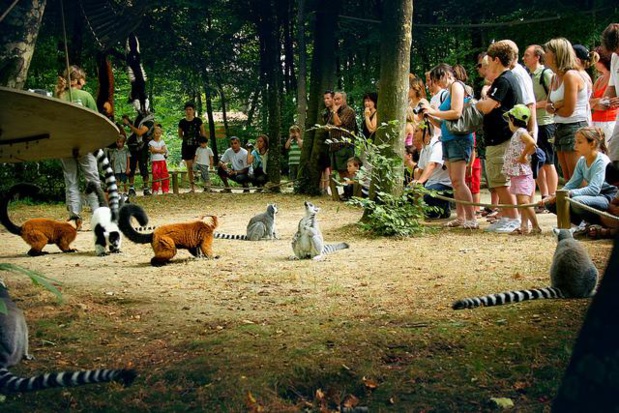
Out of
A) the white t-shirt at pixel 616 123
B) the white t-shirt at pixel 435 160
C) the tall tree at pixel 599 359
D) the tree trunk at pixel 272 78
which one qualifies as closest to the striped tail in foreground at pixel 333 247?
the white t-shirt at pixel 435 160

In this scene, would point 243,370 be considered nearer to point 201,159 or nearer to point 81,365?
point 81,365

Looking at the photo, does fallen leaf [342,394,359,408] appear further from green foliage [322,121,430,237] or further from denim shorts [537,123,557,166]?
denim shorts [537,123,557,166]

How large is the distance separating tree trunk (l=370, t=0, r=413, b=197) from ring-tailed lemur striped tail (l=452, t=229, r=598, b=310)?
404 centimetres

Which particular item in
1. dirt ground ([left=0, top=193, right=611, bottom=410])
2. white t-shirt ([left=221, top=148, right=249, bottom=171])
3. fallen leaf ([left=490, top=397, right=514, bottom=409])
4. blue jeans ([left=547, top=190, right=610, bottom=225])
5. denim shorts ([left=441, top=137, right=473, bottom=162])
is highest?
denim shorts ([left=441, top=137, right=473, bottom=162])

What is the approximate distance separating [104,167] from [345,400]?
6150 mm

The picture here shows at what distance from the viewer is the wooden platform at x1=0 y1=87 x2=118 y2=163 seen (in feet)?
12.7

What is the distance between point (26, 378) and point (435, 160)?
740 centimetres

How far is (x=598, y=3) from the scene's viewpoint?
523 inches

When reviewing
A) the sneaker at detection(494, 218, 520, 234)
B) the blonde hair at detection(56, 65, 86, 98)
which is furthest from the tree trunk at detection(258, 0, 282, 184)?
the sneaker at detection(494, 218, 520, 234)

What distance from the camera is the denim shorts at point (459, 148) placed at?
887cm

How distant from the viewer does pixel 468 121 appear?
28.6 feet

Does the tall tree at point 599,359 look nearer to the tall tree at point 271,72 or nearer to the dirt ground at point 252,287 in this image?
the dirt ground at point 252,287

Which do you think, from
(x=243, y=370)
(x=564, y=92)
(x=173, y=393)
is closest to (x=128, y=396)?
(x=173, y=393)

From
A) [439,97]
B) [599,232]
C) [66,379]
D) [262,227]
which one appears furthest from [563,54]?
[66,379]
